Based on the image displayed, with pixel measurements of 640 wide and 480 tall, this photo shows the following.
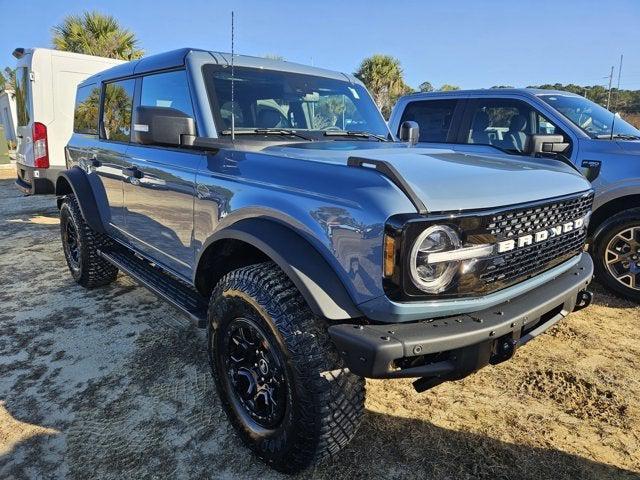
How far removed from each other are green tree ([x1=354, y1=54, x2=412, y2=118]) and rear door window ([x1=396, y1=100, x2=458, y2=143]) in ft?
65.2

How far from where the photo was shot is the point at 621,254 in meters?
4.43

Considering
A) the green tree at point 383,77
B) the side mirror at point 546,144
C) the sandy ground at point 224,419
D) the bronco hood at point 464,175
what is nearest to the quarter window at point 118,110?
the sandy ground at point 224,419

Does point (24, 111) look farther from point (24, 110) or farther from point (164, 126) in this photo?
point (164, 126)

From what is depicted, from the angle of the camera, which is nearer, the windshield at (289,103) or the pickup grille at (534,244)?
the pickup grille at (534,244)

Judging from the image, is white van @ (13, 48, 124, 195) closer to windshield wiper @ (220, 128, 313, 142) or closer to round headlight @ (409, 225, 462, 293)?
windshield wiper @ (220, 128, 313, 142)

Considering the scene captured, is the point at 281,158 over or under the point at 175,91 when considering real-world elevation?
under

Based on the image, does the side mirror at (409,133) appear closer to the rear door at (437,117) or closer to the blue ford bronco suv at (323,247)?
the blue ford bronco suv at (323,247)

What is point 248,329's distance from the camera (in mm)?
2301

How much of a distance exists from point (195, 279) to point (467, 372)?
5.51 feet

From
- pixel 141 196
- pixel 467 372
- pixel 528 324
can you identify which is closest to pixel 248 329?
pixel 467 372

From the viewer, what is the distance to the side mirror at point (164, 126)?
2.50m

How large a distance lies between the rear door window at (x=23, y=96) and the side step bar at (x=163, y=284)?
5135 millimetres

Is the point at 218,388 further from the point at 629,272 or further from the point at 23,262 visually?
the point at 23,262

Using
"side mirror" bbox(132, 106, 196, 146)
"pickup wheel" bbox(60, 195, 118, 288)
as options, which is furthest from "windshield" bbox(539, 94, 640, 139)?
"pickup wheel" bbox(60, 195, 118, 288)
